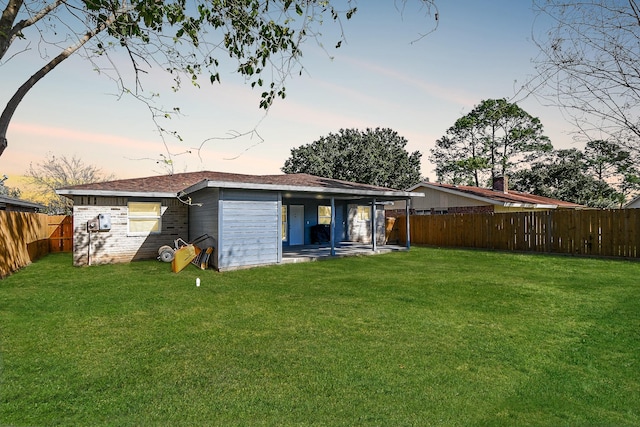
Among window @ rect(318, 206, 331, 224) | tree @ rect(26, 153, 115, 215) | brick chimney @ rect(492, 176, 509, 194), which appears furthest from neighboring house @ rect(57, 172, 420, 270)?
tree @ rect(26, 153, 115, 215)

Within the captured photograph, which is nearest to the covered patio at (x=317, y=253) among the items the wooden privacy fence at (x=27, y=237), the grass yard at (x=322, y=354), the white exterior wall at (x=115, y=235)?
the grass yard at (x=322, y=354)

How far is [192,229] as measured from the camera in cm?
1416

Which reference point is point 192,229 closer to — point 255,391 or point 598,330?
point 255,391

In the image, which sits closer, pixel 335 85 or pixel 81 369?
pixel 81 369

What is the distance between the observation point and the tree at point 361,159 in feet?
105

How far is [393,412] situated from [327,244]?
49.0 feet

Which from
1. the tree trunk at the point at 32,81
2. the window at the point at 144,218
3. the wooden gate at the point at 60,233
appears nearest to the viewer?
the tree trunk at the point at 32,81

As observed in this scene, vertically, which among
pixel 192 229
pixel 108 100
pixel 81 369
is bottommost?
pixel 81 369

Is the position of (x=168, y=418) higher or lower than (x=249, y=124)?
lower

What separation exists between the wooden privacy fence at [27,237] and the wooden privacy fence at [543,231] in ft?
56.2

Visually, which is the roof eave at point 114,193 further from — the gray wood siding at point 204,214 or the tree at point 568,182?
the tree at point 568,182

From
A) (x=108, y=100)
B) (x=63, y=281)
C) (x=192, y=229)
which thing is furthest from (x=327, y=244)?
(x=108, y=100)

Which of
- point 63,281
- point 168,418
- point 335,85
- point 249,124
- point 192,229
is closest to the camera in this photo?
point 168,418

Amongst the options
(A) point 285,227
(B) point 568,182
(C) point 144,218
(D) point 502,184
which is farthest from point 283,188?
(B) point 568,182
